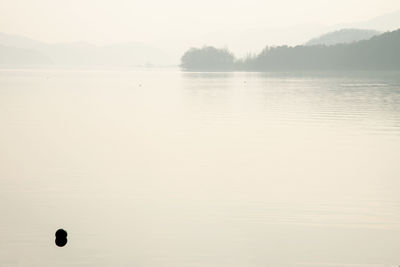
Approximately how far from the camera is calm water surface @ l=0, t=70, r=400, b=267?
11.7m

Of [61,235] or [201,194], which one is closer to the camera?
[61,235]

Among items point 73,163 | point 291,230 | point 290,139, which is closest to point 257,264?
point 291,230

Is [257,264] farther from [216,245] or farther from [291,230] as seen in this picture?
[291,230]

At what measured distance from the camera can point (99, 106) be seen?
48875 mm

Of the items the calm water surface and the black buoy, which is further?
the calm water surface

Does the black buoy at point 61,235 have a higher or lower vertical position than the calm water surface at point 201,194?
higher

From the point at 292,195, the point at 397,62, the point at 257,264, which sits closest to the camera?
the point at 257,264

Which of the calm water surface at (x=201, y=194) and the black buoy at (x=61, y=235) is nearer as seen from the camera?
the black buoy at (x=61, y=235)

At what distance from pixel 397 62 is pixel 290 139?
176m

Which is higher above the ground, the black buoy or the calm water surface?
the black buoy

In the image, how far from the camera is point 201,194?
16625 millimetres

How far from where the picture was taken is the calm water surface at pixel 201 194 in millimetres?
11703

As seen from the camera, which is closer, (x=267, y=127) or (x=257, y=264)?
(x=257, y=264)

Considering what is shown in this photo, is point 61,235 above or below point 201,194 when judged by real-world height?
above
